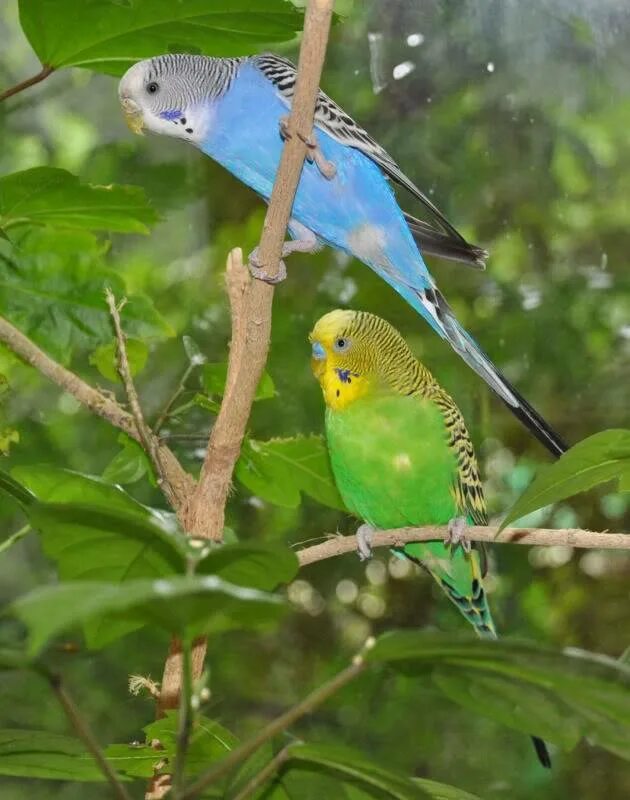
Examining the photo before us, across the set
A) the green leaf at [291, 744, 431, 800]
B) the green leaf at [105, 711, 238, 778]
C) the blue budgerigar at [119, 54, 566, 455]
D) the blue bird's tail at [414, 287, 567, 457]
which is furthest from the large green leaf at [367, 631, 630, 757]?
the blue budgerigar at [119, 54, 566, 455]

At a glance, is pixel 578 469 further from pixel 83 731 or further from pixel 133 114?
pixel 133 114

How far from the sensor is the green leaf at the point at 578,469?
52 cm

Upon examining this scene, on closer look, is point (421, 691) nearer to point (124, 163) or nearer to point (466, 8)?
point (124, 163)

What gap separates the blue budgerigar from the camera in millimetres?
898

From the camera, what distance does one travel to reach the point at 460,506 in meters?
0.98

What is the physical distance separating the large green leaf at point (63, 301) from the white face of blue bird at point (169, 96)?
14 cm

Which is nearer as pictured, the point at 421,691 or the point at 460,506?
the point at 460,506

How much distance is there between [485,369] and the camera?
87cm

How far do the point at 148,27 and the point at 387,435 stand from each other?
0.43 metres

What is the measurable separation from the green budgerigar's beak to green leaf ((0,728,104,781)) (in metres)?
0.53

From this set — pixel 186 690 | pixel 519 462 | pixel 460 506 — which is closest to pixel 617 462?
pixel 186 690

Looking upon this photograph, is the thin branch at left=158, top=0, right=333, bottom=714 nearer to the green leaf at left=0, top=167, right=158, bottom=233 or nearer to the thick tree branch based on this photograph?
the thick tree branch

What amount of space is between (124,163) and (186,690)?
4.51 ft

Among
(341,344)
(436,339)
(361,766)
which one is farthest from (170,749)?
(436,339)
